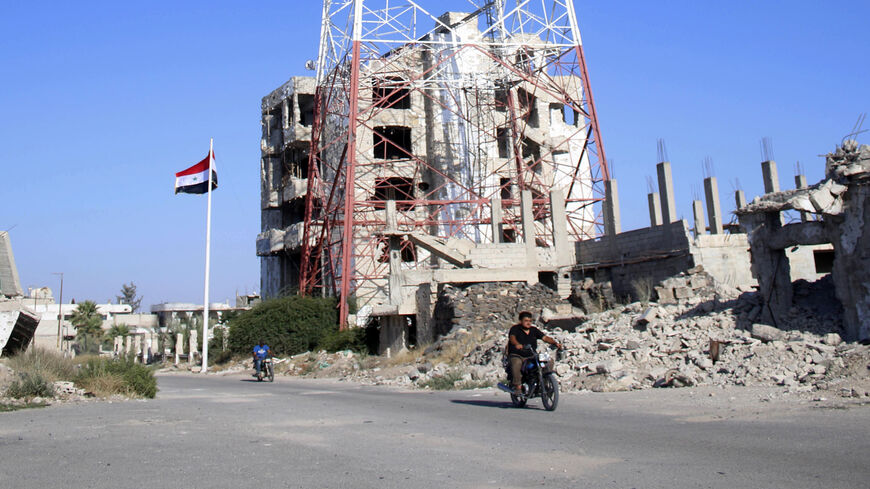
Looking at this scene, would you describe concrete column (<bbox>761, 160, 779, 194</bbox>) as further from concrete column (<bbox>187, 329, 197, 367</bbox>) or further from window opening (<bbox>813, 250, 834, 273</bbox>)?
concrete column (<bbox>187, 329, 197, 367</bbox>)

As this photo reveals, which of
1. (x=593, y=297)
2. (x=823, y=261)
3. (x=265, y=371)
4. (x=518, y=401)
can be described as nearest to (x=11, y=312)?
(x=265, y=371)

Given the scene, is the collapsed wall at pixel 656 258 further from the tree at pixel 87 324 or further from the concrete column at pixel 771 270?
the tree at pixel 87 324

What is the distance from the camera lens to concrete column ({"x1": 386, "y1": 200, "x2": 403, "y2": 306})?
26.5 meters

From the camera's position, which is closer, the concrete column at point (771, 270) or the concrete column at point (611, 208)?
the concrete column at point (771, 270)

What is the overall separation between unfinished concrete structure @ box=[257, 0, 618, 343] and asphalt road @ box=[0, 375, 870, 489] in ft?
59.0

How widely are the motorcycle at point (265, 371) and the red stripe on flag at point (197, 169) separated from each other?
37.4 feet

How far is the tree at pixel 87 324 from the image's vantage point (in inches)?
2223

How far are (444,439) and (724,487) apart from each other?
126 inches

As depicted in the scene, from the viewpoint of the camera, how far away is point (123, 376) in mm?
14516

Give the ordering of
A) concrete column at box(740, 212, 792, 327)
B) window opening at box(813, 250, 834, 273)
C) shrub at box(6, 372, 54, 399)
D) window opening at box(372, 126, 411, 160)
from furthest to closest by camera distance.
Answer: window opening at box(372, 126, 411, 160) → window opening at box(813, 250, 834, 273) → concrete column at box(740, 212, 792, 327) → shrub at box(6, 372, 54, 399)

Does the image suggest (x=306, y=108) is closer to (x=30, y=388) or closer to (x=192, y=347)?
(x=192, y=347)

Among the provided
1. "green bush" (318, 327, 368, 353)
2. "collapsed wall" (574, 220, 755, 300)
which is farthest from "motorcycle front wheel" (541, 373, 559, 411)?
"green bush" (318, 327, 368, 353)

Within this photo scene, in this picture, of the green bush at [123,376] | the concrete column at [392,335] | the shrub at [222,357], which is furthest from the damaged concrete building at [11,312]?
the shrub at [222,357]

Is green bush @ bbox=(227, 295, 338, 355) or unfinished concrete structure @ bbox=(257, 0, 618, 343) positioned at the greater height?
unfinished concrete structure @ bbox=(257, 0, 618, 343)
